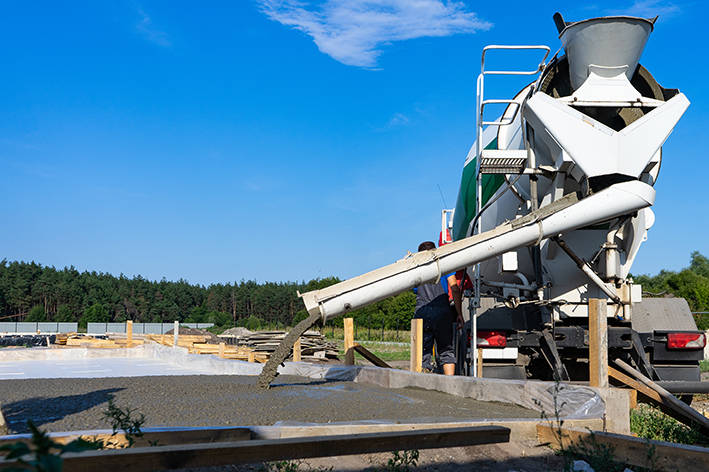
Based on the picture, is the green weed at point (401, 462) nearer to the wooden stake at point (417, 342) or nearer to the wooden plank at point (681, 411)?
the wooden plank at point (681, 411)

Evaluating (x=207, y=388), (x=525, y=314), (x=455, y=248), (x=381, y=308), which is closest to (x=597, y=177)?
(x=455, y=248)

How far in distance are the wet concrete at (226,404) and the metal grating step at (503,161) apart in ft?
8.81

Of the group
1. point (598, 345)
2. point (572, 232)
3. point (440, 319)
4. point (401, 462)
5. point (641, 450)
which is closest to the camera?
point (401, 462)

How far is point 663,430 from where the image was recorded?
4898 mm

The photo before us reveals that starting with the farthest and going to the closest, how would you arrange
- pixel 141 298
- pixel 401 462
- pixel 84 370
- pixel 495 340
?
pixel 141 298 → pixel 84 370 → pixel 495 340 → pixel 401 462

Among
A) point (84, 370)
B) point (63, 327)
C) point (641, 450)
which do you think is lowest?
point (63, 327)

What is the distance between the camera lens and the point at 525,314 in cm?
696

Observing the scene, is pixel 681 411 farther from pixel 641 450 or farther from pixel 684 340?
pixel 684 340

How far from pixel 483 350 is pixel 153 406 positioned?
12.3ft

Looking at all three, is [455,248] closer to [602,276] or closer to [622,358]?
[602,276]

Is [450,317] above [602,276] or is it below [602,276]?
below

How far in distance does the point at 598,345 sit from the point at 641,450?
1490 mm

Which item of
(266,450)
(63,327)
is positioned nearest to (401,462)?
(266,450)

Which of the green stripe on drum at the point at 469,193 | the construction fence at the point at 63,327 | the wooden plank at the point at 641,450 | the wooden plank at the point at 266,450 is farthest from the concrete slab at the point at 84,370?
the construction fence at the point at 63,327
